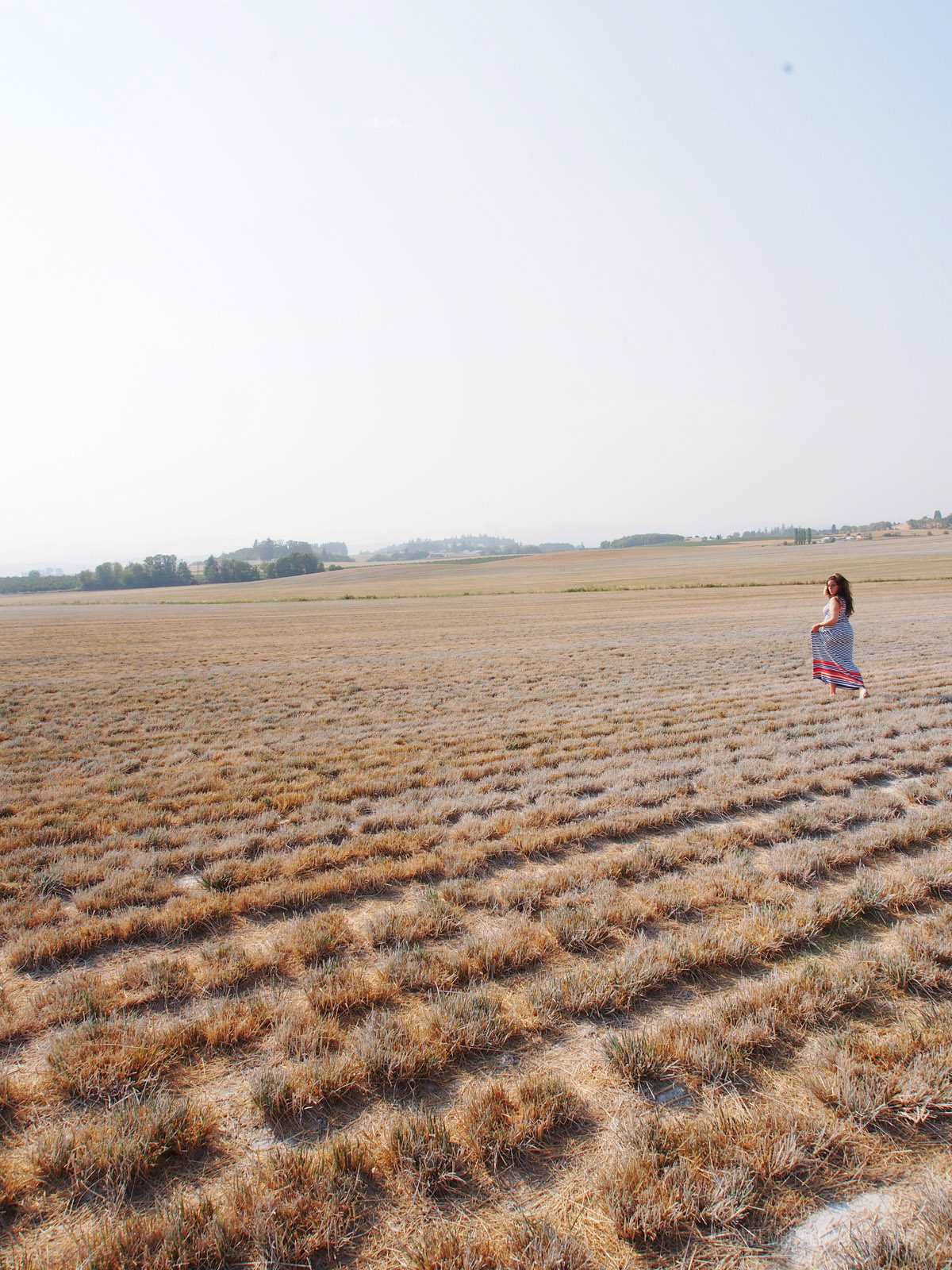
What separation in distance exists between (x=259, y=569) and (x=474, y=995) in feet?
427

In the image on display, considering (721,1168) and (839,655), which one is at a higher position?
(839,655)

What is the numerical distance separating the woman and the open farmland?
765 mm

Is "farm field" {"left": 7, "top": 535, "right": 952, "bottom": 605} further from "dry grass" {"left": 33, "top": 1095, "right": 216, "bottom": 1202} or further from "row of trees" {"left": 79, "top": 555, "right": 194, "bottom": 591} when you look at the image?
"dry grass" {"left": 33, "top": 1095, "right": 216, "bottom": 1202}

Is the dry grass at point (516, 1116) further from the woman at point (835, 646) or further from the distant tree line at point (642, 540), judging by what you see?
the distant tree line at point (642, 540)

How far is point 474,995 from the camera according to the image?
389cm

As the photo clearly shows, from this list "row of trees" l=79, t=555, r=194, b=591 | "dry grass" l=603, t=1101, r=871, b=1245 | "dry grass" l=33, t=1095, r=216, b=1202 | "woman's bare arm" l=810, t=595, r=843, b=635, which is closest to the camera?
"dry grass" l=603, t=1101, r=871, b=1245

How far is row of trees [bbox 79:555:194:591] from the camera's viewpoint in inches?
4774

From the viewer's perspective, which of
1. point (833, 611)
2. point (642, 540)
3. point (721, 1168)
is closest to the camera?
point (721, 1168)

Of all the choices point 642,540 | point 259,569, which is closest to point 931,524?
point 642,540

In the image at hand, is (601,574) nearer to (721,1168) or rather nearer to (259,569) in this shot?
(259,569)

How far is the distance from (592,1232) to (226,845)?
15.9 feet

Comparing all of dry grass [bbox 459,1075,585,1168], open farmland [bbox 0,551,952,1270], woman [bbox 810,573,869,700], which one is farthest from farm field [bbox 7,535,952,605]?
dry grass [bbox 459,1075,585,1168]

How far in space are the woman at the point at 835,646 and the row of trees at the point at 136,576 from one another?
12303 centimetres

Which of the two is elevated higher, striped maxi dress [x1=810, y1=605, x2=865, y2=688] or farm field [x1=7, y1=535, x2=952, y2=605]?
farm field [x1=7, y1=535, x2=952, y2=605]
